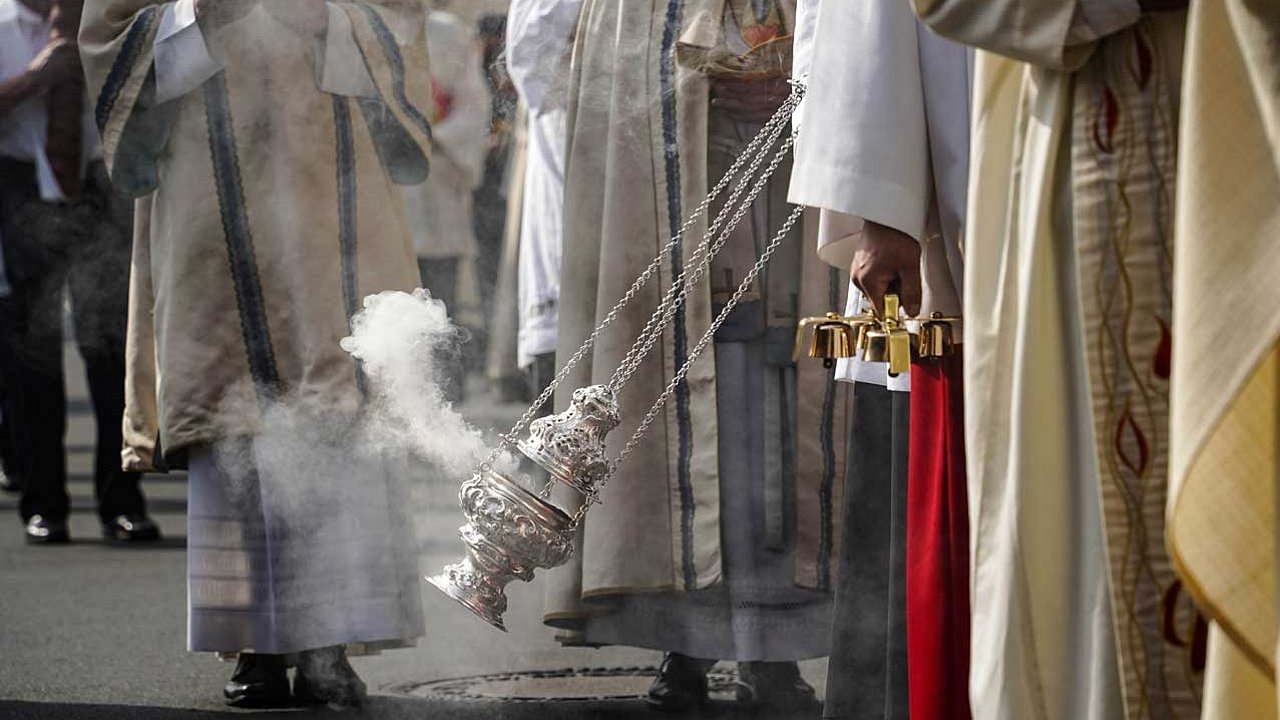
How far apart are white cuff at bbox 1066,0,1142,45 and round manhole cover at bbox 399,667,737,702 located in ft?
7.83

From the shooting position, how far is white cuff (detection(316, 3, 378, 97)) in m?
4.30

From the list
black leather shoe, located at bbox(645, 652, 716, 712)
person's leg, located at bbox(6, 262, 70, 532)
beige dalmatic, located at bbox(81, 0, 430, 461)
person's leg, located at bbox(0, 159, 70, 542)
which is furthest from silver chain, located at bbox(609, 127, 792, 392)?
person's leg, located at bbox(6, 262, 70, 532)

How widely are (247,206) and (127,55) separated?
42 centimetres

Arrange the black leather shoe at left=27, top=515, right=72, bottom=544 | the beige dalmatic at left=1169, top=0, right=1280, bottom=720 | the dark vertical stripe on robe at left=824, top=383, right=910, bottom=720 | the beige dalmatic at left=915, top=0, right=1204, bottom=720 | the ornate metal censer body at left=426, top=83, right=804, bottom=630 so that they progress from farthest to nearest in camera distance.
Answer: the black leather shoe at left=27, top=515, right=72, bottom=544 < the dark vertical stripe on robe at left=824, top=383, right=910, bottom=720 < the ornate metal censer body at left=426, top=83, right=804, bottom=630 < the beige dalmatic at left=915, top=0, right=1204, bottom=720 < the beige dalmatic at left=1169, top=0, right=1280, bottom=720

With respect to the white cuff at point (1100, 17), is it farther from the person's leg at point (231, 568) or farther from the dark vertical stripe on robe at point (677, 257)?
the person's leg at point (231, 568)

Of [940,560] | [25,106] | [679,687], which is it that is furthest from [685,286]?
[25,106]

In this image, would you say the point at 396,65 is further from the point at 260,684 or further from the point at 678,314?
the point at 260,684

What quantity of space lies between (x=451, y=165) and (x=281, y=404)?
2.38 feet

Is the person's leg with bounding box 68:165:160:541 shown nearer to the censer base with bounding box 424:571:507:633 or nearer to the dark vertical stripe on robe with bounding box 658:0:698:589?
the dark vertical stripe on robe with bounding box 658:0:698:589

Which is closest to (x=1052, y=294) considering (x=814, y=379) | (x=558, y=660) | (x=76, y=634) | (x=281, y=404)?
(x=814, y=379)

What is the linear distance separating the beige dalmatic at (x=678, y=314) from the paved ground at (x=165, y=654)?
322mm

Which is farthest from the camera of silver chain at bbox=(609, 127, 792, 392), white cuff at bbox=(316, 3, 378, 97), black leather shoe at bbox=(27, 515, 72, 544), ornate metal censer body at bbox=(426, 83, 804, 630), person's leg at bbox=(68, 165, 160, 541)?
black leather shoe at bbox=(27, 515, 72, 544)

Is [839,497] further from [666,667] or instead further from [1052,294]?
[1052,294]

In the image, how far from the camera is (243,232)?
4344 millimetres
